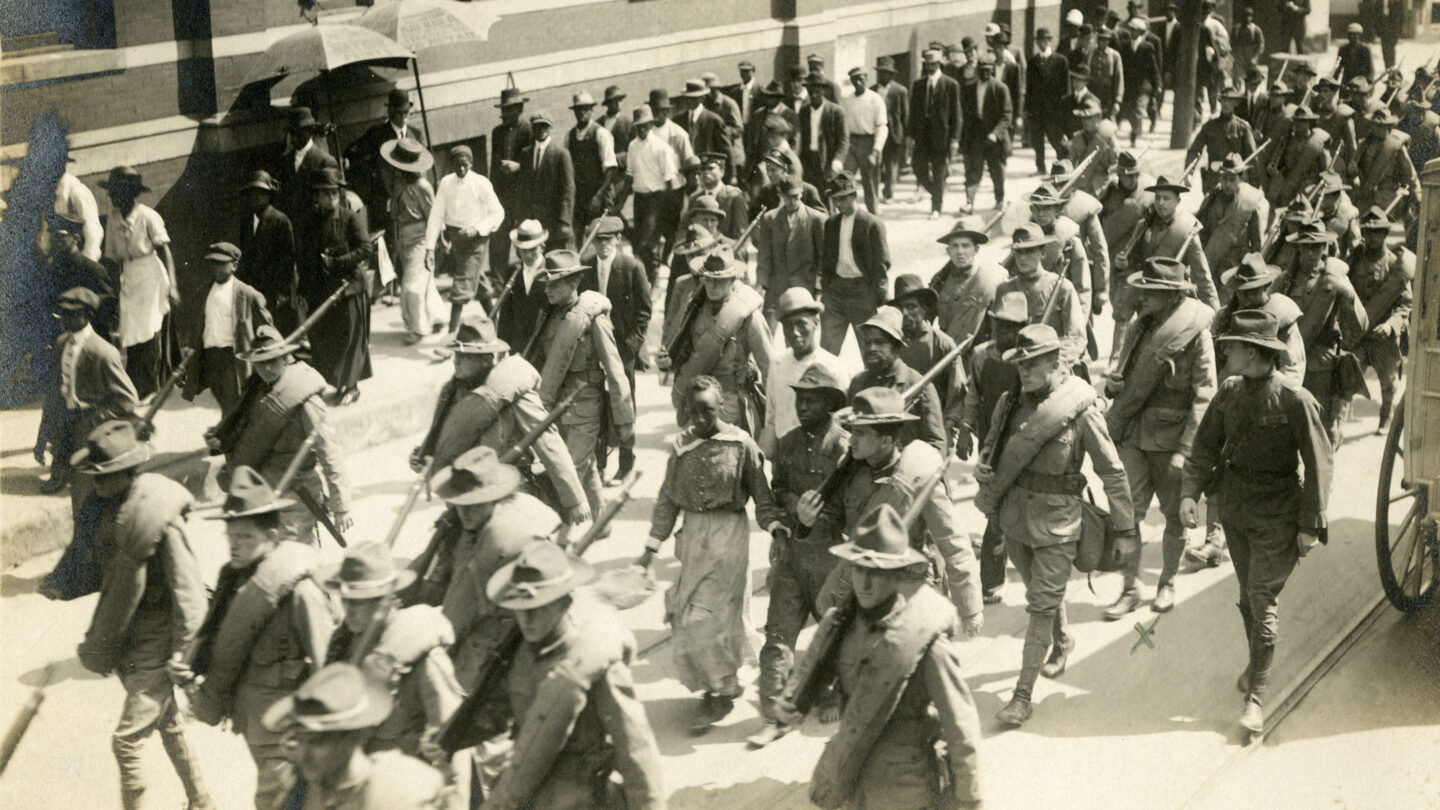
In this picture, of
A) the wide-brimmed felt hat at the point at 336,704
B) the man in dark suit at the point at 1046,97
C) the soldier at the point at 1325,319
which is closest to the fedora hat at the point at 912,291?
the soldier at the point at 1325,319

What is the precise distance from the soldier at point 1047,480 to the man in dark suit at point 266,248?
20.8ft

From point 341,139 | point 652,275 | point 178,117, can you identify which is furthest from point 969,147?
point 178,117

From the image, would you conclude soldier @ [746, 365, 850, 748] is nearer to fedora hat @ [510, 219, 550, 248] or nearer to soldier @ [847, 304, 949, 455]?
soldier @ [847, 304, 949, 455]

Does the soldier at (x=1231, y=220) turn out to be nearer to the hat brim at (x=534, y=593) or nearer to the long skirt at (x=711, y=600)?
the long skirt at (x=711, y=600)

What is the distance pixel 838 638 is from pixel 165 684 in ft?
9.77

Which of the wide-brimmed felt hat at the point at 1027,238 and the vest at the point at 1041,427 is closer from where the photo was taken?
the vest at the point at 1041,427

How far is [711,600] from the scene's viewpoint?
306 inches

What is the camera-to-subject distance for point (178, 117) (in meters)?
13.5

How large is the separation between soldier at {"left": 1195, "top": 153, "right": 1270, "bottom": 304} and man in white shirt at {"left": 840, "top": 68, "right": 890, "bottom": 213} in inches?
235

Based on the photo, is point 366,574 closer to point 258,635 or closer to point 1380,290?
point 258,635

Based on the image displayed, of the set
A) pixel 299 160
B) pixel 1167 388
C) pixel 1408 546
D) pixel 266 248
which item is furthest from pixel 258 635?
pixel 299 160

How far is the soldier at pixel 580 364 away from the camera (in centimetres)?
973

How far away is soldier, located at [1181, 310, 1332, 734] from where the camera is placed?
7.75m

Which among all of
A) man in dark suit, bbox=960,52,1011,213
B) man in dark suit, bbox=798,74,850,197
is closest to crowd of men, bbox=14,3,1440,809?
man in dark suit, bbox=798,74,850,197
